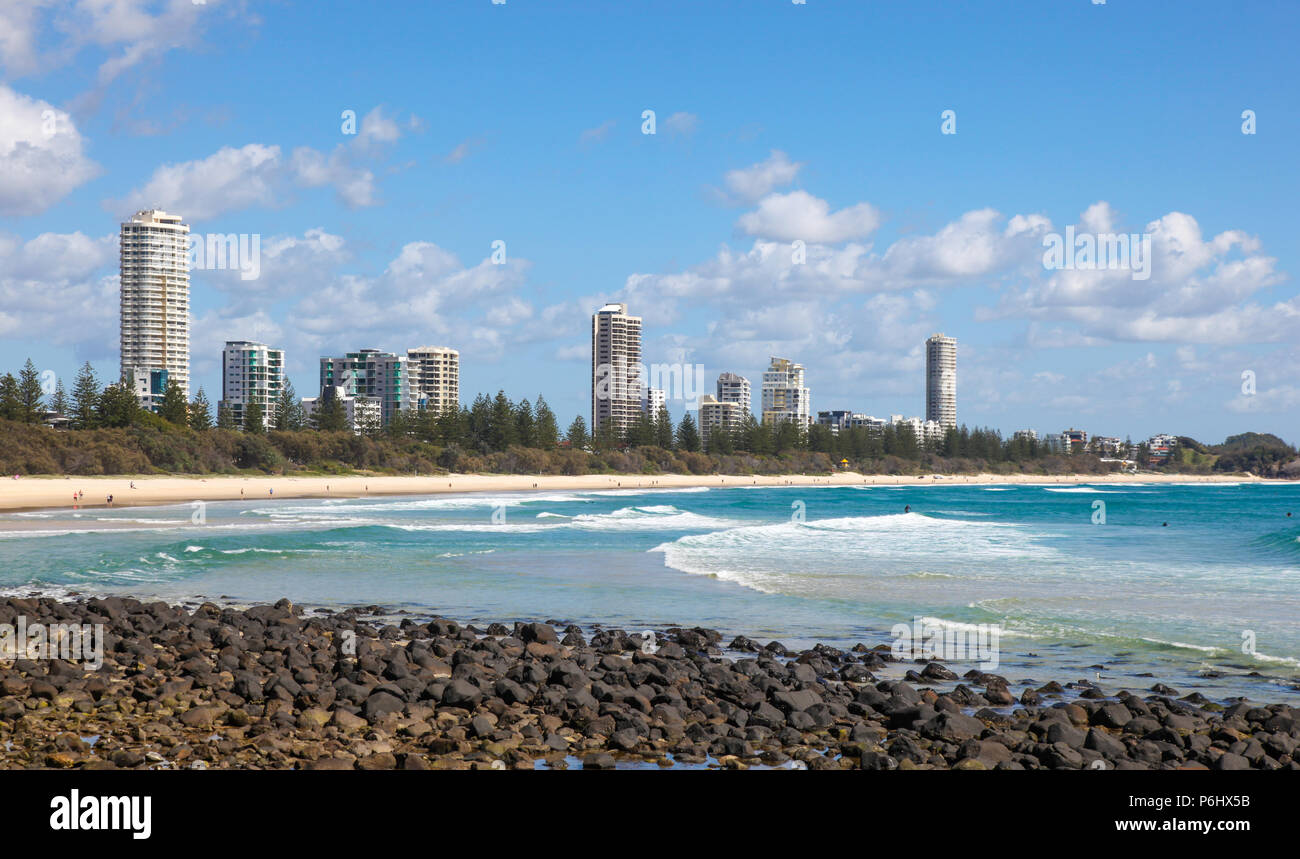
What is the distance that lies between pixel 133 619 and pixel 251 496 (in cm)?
5192

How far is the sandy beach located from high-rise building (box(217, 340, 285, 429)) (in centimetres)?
7824

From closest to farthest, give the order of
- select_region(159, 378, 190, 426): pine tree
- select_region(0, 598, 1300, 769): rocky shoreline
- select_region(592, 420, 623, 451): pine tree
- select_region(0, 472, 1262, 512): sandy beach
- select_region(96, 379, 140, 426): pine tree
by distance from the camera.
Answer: select_region(0, 598, 1300, 769): rocky shoreline
select_region(0, 472, 1262, 512): sandy beach
select_region(96, 379, 140, 426): pine tree
select_region(159, 378, 190, 426): pine tree
select_region(592, 420, 623, 451): pine tree

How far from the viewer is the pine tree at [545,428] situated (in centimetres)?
12262

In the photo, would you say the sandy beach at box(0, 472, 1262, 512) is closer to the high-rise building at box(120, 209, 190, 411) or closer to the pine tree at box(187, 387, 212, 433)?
the pine tree at box(187, 387, 212, 433)

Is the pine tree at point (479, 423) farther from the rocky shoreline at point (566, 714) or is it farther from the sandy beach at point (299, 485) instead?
the rocky shoreline at point (566, 714)

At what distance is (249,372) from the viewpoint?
178000 millimetres

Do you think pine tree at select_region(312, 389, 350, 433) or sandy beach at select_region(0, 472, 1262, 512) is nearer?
sandy beach at select_region(0, 472, 1262, 512)

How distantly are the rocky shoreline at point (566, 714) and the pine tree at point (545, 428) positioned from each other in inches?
4322

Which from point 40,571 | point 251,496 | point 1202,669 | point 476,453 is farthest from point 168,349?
point 1202,669

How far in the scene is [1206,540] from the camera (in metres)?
39.9

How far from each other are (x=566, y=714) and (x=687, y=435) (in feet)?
436

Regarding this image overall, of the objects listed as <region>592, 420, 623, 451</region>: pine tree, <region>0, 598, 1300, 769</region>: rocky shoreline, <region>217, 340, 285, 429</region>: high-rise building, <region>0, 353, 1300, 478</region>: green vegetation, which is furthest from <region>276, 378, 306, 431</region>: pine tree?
<region>0, 598, 1300, 769</region>: rocky shoreline

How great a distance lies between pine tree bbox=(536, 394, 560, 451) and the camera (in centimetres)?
12262
